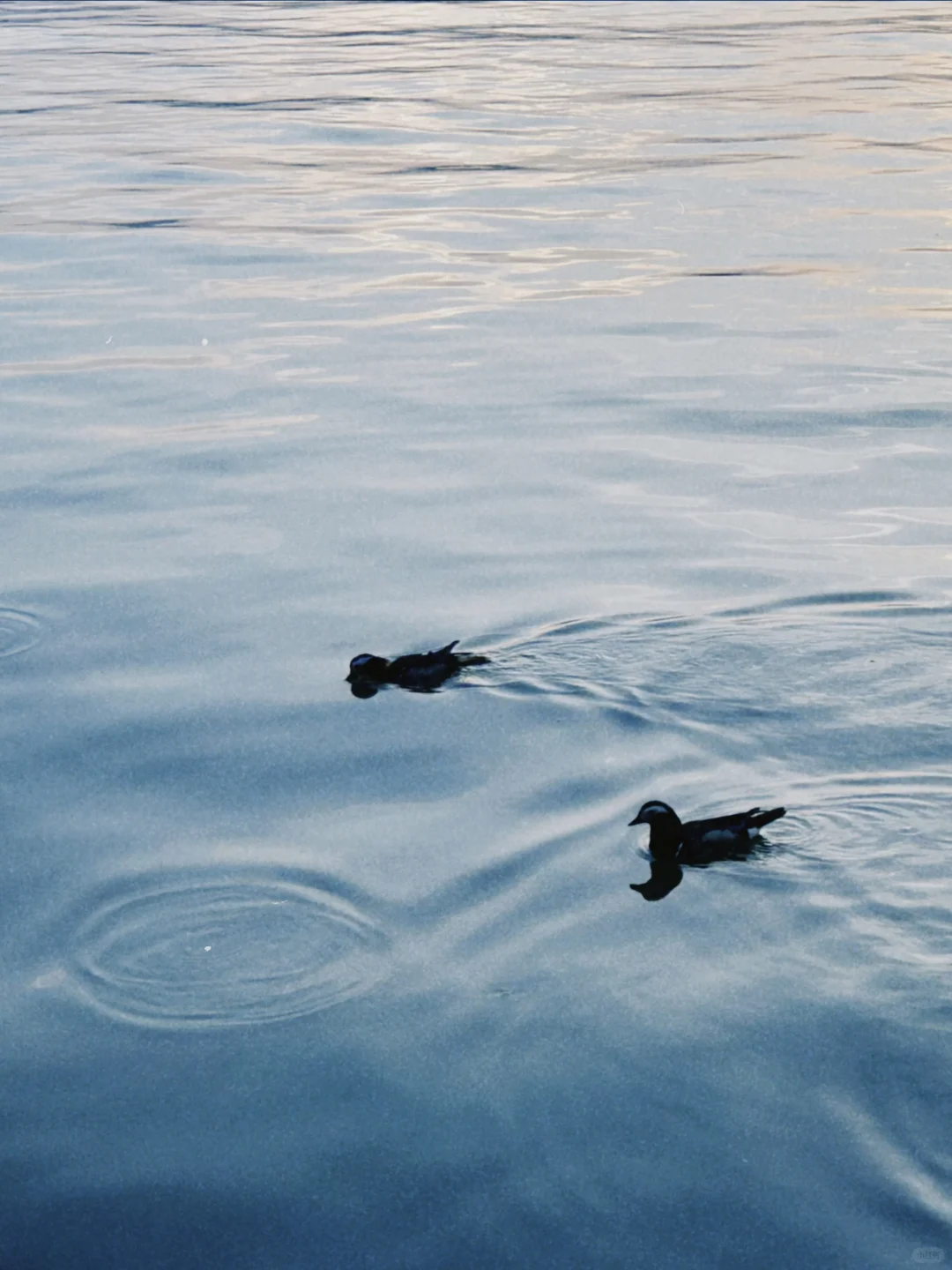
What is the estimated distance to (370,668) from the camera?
961cm

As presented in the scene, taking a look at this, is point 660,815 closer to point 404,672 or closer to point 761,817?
point 761,817

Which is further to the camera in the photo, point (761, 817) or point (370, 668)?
point (370, 668)

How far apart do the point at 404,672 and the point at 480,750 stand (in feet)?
2.57

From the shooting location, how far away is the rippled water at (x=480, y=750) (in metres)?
5.86

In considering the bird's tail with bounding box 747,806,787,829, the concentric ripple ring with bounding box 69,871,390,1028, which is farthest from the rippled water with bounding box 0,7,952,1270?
the bird's tail with bounding box 747,806,787,829

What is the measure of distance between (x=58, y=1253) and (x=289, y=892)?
2.16m

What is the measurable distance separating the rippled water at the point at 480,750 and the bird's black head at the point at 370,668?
0.54ft

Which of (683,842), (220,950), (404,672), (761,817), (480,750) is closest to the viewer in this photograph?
(220,950)

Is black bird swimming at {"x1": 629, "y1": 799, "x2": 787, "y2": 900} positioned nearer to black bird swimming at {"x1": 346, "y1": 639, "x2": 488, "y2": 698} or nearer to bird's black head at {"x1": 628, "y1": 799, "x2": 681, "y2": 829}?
bird's black head at {"x1": 628, "y1": 799, "x2": 681, "y2": 829}

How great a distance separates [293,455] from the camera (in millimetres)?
14062

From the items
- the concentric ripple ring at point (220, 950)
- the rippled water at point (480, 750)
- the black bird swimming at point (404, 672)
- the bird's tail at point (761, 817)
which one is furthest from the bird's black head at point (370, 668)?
the bird's tail at point (761, 817)

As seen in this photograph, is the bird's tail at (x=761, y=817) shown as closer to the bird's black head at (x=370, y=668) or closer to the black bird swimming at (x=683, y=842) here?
the black bird swimming at (x=683, y=842)

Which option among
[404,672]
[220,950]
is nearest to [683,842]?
[220,950]

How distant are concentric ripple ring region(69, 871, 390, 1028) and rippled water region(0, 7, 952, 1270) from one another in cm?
2
